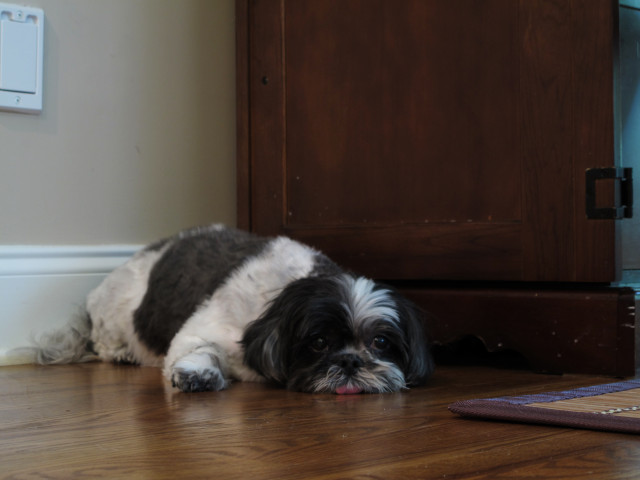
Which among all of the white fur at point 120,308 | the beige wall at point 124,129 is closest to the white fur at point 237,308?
the white fur at point 120,308

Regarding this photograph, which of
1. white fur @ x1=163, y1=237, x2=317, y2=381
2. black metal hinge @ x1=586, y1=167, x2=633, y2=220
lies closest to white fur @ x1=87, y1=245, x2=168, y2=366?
white fur @ x1=163, y1=237, x2=317, y2=381

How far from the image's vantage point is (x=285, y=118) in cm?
289

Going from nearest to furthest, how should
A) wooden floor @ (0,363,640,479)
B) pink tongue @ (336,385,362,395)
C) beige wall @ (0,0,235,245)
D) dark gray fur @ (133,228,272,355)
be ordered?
wooden floor @ (0,363,640,479), pink tongue @ (336,385,362,395), dark gray fur @ (133,228,272,355), beige wall @ (0,0,235,245)

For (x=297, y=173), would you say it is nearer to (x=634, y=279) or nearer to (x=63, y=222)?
(x=63, y=222)

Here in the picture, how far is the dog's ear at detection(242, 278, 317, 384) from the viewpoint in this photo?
80.0 inches

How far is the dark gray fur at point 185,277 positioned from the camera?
7.96ft

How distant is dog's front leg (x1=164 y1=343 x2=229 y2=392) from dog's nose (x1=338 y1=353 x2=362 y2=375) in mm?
294

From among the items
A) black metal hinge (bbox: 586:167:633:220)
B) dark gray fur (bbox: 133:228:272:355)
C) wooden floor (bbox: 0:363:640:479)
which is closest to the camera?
wooden floor (bbox: 0:363:640:479)

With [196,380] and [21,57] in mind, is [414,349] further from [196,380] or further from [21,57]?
[21,57]

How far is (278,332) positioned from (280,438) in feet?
2.10

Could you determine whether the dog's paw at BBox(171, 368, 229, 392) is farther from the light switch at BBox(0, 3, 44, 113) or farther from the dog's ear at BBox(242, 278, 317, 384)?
the light switch at BBox(0, 3, 44, 113)

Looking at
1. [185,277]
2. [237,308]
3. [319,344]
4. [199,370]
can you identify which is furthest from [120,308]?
[319,344]

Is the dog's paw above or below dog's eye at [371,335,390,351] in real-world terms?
below

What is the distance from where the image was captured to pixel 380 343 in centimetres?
209
